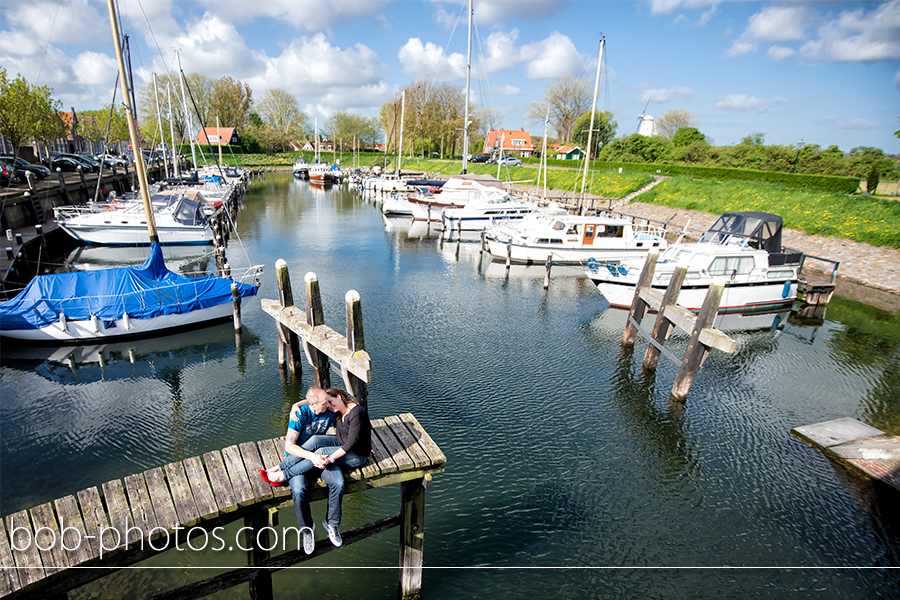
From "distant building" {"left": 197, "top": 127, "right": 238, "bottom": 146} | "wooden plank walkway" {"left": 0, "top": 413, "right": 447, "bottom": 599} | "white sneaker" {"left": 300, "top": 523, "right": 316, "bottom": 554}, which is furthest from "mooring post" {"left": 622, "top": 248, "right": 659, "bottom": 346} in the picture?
"distant building" {"left": 197, "top": 127, "right": 238, "bottom": 146}

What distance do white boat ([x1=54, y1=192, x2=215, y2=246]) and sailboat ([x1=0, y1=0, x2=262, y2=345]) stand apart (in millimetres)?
12314

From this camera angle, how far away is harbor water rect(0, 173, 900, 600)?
754 centimetres

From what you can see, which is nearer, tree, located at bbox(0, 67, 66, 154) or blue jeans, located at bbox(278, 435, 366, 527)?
blue jeans, located at bbox(278, 435, 366, 527)

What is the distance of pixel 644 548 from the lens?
8008 mm

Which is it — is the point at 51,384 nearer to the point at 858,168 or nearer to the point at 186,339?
the point at 186,339

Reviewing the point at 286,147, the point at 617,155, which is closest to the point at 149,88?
the point at 286,147

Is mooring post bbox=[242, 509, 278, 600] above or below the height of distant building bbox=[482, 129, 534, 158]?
below

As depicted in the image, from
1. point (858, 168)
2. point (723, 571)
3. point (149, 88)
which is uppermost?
point (149, 88)

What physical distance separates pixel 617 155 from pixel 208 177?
160 ft

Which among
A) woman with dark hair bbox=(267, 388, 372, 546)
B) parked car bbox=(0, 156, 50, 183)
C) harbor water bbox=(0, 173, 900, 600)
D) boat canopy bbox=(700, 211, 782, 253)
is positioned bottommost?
harbor water bbox=(0, 173, 900, 600)

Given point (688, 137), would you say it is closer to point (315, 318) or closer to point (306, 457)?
point (315, 318)

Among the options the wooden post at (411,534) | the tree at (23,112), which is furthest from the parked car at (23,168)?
the wooden post at (411,534)

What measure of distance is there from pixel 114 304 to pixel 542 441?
13.5 m

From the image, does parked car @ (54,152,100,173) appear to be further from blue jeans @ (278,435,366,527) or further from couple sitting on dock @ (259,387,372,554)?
blue jeans @ (278,435,366,527)
